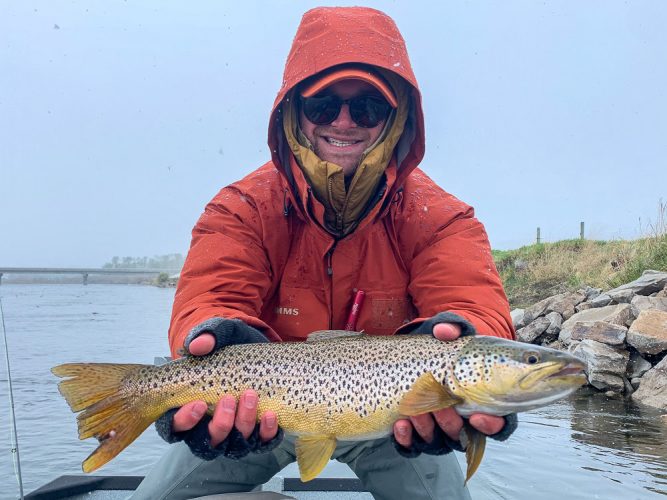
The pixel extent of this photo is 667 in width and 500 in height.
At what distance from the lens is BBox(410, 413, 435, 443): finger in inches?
105

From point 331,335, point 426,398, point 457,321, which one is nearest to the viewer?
point 426,398

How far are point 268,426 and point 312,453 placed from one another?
25 cm

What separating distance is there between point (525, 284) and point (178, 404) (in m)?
A: 17.4

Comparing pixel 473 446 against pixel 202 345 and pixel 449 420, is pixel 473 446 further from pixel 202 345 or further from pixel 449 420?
pixel 202 345

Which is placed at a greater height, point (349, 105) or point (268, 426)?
point (349, 105)

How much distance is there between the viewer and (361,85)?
360 cm

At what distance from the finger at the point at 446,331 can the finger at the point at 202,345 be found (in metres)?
1.08

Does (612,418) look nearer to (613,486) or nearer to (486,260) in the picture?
(613,486)

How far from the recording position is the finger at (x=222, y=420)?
2662 millimetres

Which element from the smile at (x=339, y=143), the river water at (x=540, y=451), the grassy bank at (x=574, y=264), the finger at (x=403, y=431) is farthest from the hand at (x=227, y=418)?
the grassy bank at (x=574, y=264)

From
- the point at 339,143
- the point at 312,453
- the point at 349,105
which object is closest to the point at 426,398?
the point at 312,453

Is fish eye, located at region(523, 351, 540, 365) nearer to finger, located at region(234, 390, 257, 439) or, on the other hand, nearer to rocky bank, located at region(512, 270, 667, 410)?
finger, located at region(234, 390, 257, 439)

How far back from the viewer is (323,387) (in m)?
Answer: 2.79

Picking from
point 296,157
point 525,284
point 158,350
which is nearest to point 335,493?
point 296,157
